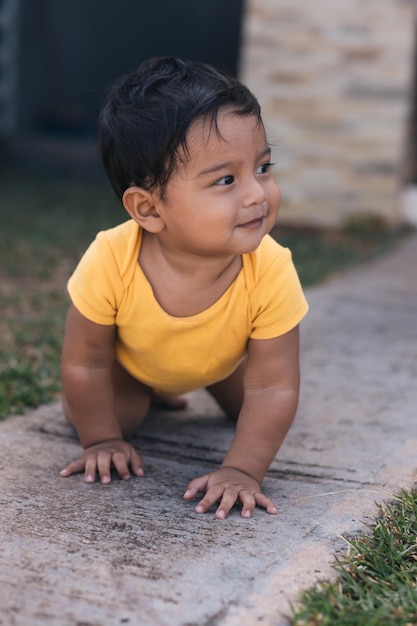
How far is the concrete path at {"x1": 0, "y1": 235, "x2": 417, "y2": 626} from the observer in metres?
1.59

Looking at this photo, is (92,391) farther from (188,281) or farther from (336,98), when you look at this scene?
(336,98)

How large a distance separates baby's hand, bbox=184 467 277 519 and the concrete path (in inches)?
1.0

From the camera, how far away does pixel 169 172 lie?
6.63ft

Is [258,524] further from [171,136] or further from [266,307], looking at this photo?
[171,136]

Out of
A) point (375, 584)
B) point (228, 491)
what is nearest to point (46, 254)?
point (228, 491)

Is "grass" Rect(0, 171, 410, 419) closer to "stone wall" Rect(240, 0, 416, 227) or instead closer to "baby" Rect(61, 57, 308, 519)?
"stone wall" Rect(240, 0, 416, 227)

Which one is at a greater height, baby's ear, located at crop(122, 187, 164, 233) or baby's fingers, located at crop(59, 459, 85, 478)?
baby's ear, located at crop(122, 187, 164, 233)

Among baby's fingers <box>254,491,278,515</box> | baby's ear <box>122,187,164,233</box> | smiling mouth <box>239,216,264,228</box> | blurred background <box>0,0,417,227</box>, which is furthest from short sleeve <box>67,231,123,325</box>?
blurred background <box>0,0,417,227</box>

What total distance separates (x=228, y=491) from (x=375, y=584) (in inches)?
17.5

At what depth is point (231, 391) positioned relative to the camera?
2.58m

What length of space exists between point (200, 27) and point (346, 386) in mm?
7782

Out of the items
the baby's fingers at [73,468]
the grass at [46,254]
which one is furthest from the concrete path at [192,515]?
the grass at [46,254]

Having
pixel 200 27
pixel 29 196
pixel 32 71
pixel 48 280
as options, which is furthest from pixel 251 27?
pixel 200 27

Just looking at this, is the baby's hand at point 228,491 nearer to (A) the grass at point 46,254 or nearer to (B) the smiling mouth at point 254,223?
(B) the smiling mouth at point 254,223
